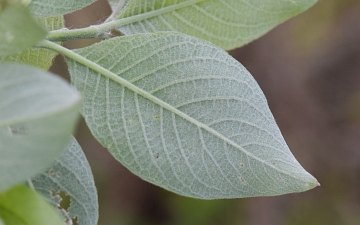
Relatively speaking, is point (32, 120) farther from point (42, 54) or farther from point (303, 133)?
point (303, 133)

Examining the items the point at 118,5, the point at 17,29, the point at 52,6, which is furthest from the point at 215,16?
the point at 17,29

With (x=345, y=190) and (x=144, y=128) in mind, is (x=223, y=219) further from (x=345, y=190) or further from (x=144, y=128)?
(x=144, y=128)

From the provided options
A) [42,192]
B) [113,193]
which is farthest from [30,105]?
[113,193]

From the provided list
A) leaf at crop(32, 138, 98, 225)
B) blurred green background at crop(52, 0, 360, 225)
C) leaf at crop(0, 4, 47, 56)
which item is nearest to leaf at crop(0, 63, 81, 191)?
leaf at crop(0, 4, 47, 56)

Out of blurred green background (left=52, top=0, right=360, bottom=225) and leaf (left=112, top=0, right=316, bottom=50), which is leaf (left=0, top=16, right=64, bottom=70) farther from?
blurred green background (left=52, top=0, right=360, bottom=225)

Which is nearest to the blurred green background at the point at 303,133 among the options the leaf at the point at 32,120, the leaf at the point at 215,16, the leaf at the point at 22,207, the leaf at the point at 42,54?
the leaf at the point at 215,16
